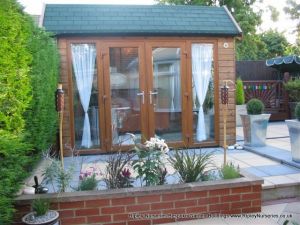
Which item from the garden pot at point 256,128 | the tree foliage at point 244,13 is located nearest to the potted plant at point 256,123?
the garden pot at point 256,128

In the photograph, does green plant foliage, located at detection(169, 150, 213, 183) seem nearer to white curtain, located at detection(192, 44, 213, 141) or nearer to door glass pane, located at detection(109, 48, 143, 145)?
door glass pane, located at detection(109, 48, 143, 145)

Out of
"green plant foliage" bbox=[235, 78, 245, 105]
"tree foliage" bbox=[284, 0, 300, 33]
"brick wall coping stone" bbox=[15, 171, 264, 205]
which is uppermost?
"tree foliage" bbox=[284, 0, 300, 33]

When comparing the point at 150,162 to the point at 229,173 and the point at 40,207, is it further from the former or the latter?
the point at 40,207

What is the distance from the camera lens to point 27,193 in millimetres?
2947

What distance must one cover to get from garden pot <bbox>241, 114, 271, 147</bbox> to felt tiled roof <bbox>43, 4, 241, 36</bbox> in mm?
1578

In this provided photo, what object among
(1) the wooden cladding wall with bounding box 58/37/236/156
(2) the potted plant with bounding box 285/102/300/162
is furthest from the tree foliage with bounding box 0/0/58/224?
(2) the potted plant with bounding box 285/102/300/162

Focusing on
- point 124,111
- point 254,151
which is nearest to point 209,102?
point 254,151

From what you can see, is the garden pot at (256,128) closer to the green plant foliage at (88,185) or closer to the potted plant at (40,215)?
the green plant foliage at (88,185)

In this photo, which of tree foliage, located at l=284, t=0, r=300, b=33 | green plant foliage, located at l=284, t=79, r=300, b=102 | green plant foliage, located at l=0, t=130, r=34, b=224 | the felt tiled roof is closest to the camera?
green plant foliage, located at l=0, t=130, r=34, b=224

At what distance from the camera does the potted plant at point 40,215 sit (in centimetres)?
257

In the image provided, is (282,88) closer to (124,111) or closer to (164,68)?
(164,68)

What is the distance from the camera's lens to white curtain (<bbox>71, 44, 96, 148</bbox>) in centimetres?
539

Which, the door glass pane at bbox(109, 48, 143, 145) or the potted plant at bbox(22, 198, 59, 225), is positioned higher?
the door glass pane at bbox(109, 48, 143, 145)

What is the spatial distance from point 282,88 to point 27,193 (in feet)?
28.7
